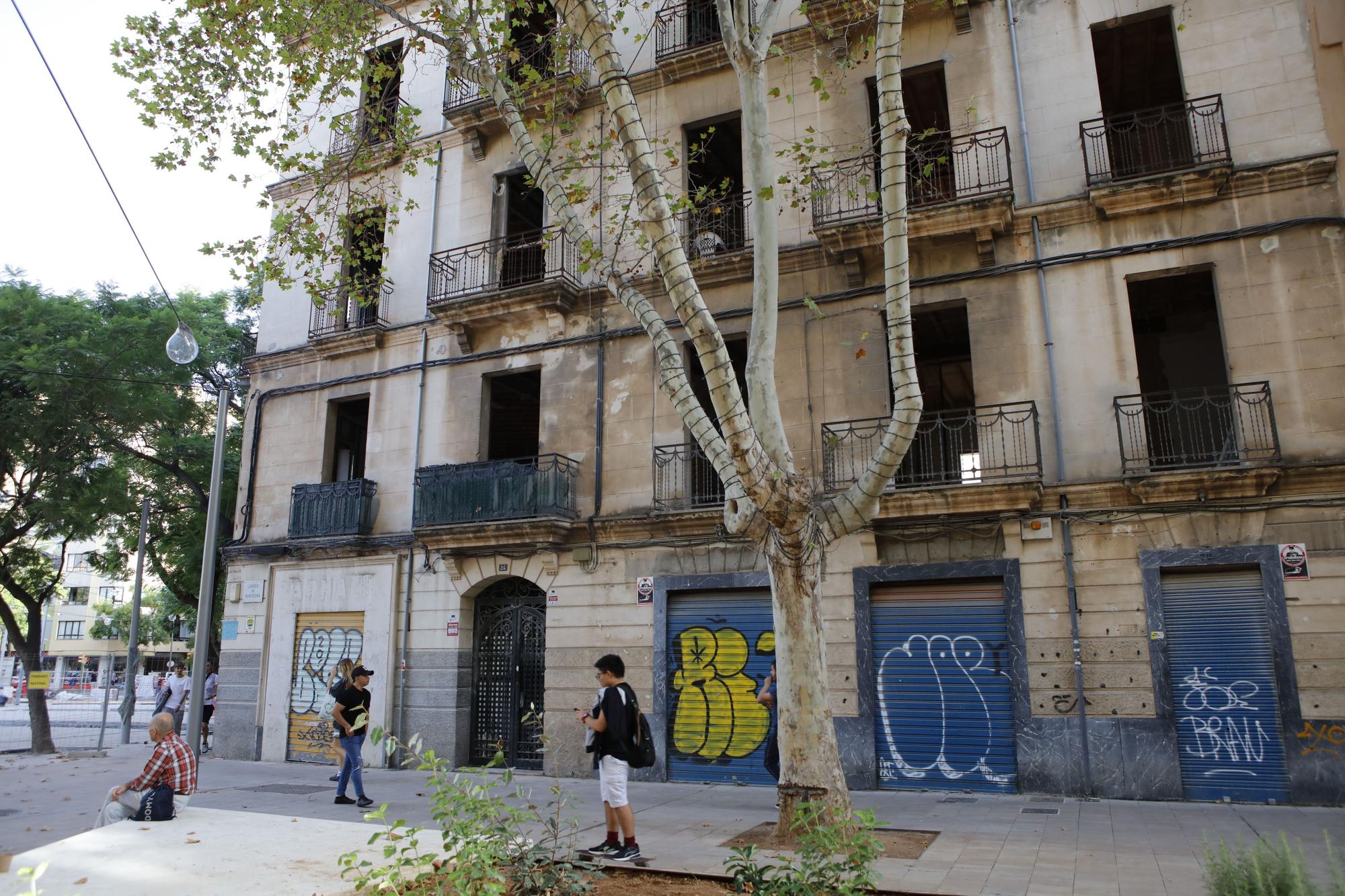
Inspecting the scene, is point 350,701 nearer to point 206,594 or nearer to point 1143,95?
point 206,594

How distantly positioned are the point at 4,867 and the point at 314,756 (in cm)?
1265

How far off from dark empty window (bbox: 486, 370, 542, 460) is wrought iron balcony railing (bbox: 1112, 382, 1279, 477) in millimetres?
9114

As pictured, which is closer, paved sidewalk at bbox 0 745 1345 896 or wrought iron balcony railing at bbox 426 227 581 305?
paved sidewalk at bbox 0 745 1345 896

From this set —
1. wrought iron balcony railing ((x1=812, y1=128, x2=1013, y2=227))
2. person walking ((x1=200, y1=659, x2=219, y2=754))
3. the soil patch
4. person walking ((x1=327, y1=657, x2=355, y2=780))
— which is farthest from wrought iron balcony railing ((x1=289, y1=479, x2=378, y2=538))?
the soil patch

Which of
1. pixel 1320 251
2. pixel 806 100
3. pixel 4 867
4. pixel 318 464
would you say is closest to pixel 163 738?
pixel 4 867

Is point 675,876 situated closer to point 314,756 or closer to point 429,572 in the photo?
point 429,572

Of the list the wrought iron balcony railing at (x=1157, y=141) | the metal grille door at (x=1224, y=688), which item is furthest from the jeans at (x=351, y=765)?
the wrought iron balcony railing at (x=1157, y=141)

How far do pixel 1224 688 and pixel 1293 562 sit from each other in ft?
5.63

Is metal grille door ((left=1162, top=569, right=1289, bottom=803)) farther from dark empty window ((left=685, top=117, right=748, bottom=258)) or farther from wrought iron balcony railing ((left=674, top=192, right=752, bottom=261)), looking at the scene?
Result: dark empty window ((left=685, top=117, right=748, bottom=258))

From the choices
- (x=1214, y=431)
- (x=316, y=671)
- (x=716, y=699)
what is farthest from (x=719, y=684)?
(x=316, y=671)

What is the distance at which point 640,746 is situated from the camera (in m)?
7.64

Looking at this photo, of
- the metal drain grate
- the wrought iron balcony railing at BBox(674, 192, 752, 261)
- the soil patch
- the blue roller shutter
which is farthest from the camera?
the wrought iron balcony railing at BBox(674, 192, 752, 261)

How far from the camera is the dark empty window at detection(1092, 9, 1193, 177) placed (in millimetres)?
12430

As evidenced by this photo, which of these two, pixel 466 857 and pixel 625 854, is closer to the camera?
pixel 466 857
